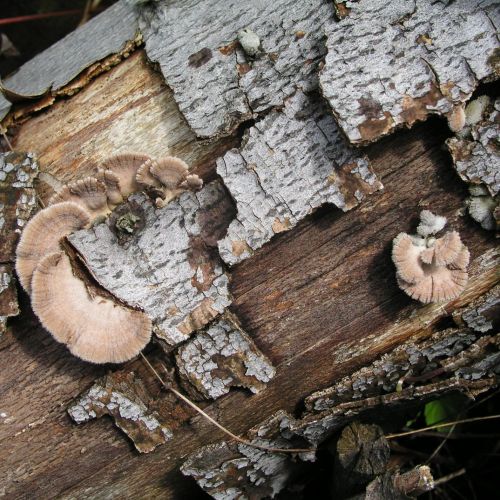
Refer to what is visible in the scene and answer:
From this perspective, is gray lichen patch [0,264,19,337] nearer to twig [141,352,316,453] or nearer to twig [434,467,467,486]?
twig [141,352,316,453]

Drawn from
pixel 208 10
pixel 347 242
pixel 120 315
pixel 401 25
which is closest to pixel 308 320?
pixel 347 242

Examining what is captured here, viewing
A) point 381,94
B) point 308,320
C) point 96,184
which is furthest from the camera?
point 308,320

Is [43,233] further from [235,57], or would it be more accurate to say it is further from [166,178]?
[235,57]

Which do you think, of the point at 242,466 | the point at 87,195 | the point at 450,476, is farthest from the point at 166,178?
the point at 450,476

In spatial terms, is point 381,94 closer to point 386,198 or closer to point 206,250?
point 386,198

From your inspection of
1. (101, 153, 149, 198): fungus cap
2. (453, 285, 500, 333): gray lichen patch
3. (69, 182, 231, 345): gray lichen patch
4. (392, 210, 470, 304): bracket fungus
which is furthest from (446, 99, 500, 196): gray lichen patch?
(101, 153, 149, 198): fungus cap

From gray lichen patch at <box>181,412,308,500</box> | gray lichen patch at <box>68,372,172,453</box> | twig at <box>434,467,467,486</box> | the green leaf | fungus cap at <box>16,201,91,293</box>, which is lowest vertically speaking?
twig at <box>434,467,467,486</box>
